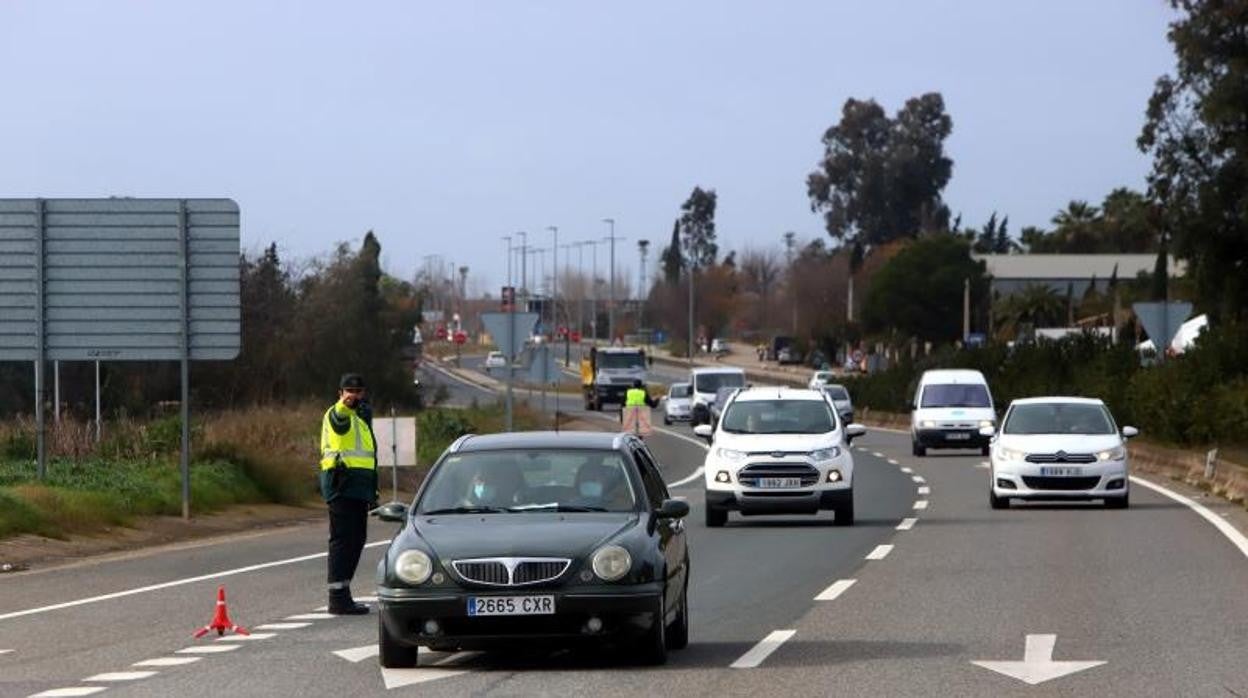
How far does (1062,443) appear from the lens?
3125 centimetres

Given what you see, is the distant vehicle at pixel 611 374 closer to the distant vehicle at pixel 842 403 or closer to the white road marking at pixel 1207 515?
the distant vehicle at pixel 842 403

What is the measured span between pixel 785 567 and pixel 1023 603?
434 cm

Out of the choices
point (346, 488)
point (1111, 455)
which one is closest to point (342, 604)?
point (346, 488)

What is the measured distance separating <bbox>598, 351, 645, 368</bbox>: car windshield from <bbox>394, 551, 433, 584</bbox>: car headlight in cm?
8189

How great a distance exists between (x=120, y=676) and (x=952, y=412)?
135 feet

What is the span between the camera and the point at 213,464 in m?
32.9

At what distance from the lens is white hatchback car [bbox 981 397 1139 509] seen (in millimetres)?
31094

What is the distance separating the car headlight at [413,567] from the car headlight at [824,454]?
50.5ft

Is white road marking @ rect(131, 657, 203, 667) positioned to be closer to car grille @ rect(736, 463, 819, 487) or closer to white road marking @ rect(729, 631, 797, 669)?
white road marking @ rect(729, 631, 797, 669)

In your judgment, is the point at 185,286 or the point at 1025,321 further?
the point at 1025,321

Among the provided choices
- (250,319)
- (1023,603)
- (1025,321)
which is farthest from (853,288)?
(1023,603)

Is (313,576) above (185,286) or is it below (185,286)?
below

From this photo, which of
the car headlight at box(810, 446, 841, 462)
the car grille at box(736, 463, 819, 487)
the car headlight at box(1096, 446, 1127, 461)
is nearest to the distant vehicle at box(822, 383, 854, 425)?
the car headlight at box(1096, 446, 1127, 461)

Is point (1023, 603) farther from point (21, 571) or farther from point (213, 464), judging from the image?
point (213, 464)
